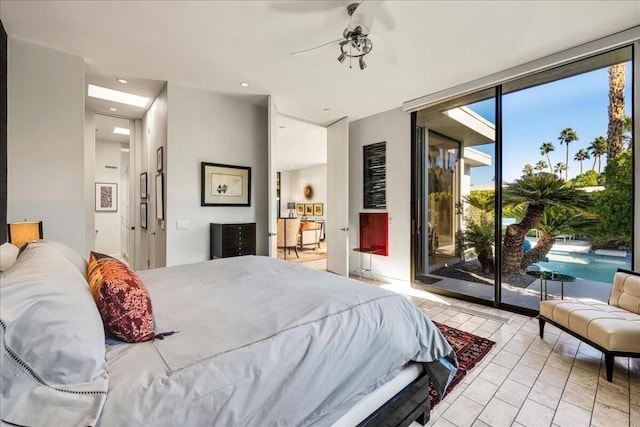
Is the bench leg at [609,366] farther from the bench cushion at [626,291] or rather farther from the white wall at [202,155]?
the white wall at [202,155]

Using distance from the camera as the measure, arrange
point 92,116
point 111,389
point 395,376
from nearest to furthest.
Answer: point 111,389 → point 395,376 → point 92,116

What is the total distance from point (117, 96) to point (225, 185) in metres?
2.09

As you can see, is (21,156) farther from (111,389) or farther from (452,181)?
(452,181)

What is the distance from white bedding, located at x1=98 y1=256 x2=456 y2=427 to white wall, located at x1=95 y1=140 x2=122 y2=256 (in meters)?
6.14

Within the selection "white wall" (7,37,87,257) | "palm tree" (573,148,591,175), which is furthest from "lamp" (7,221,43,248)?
"palm tree" (573,148,591,175)

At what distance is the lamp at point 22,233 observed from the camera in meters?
2.24

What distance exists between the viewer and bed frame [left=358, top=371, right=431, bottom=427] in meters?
1.33

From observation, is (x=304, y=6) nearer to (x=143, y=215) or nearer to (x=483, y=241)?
(x=483, y=241)

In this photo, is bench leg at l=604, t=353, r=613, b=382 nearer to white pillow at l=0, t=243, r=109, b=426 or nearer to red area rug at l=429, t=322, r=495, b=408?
red area rug at l=429, t=322, r=495, b=408

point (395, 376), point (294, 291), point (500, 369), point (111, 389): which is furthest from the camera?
point (500, 369)

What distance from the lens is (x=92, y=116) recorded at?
180 inches

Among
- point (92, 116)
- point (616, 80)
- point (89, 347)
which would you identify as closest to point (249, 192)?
point (92, 116)

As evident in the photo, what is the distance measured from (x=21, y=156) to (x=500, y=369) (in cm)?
464

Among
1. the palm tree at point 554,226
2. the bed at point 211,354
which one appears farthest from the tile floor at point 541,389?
the palm tree at point 554,226
